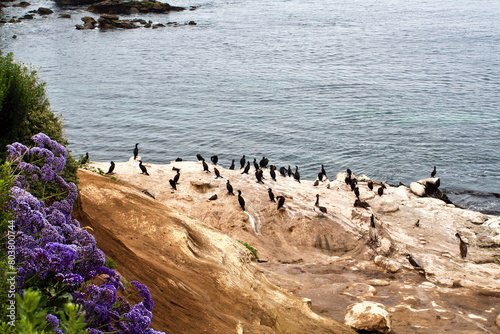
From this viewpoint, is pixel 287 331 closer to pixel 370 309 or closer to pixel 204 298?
pixel 204 298

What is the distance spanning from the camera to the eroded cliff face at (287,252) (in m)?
10.0

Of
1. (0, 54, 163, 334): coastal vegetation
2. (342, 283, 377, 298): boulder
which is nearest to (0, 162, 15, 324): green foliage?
(0, 54, 163, 334): coastal vegetation

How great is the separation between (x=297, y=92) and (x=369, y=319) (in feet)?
132

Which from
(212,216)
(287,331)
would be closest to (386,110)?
(212,216)

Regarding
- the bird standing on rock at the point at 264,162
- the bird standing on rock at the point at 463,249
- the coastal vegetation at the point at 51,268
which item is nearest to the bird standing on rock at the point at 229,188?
the bird standing on rock at the point at 264,162

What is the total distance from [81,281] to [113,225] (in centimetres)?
720

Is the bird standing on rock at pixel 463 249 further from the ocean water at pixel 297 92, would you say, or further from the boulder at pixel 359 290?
the ocean water at pixel 297 92

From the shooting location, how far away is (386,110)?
149 ft

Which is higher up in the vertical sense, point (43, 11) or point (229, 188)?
point (43, 11)

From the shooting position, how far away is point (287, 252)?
19297mm

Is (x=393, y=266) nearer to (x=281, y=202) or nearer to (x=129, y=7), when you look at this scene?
(x=281, y=202)

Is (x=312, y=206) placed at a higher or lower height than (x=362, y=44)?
lower

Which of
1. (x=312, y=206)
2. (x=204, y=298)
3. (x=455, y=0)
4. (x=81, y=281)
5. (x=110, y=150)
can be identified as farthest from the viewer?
(x=455, y=0)

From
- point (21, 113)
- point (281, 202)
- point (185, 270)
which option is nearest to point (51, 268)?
point (21, 113)
